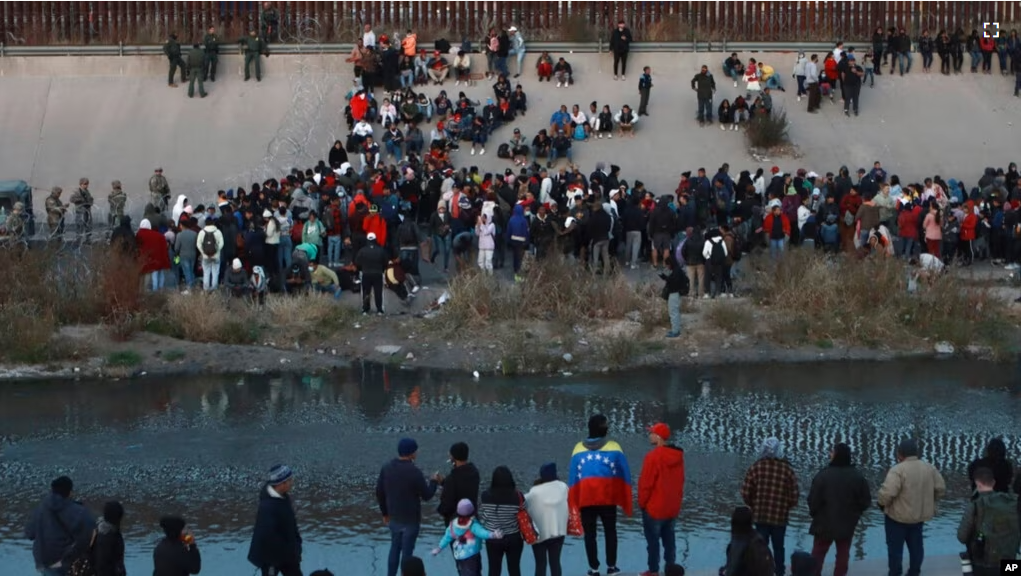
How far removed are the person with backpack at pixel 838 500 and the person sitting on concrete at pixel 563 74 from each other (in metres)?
22.0

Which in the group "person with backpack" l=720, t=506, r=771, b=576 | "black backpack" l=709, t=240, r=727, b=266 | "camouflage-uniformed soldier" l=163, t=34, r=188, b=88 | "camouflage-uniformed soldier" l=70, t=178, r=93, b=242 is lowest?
"person with backpack" l=720, t=506, r=771, b=576

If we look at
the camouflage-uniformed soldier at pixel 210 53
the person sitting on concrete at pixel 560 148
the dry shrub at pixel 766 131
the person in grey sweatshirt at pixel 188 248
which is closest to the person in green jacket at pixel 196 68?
the camouflage-uniformed soldier at pixel 210 53

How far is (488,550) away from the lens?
1041 centimetres

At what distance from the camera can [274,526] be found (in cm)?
1007

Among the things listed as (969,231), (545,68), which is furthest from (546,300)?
(545,68)

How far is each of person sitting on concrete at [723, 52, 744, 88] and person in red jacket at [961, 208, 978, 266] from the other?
888cm

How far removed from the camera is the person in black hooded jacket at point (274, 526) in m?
10.1

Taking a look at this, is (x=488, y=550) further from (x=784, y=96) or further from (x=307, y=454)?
(x=784, y=96)

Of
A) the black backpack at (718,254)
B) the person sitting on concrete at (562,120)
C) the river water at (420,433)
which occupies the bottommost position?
the river water at (420,433)

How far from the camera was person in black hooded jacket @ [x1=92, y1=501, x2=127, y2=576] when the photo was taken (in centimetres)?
963

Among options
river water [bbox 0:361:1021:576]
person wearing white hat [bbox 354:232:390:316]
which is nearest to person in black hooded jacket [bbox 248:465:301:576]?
river water [bbox 0:361:1021:576]

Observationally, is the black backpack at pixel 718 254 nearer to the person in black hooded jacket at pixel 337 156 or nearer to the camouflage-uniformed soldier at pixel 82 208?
the person in black hooded jacket at pixel 337 156

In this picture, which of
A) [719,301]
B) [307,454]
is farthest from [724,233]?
[307,454]

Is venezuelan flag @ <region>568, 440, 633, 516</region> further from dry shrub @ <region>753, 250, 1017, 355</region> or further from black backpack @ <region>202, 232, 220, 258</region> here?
black backpack @ <region>202, 232, 220, 258</region>
